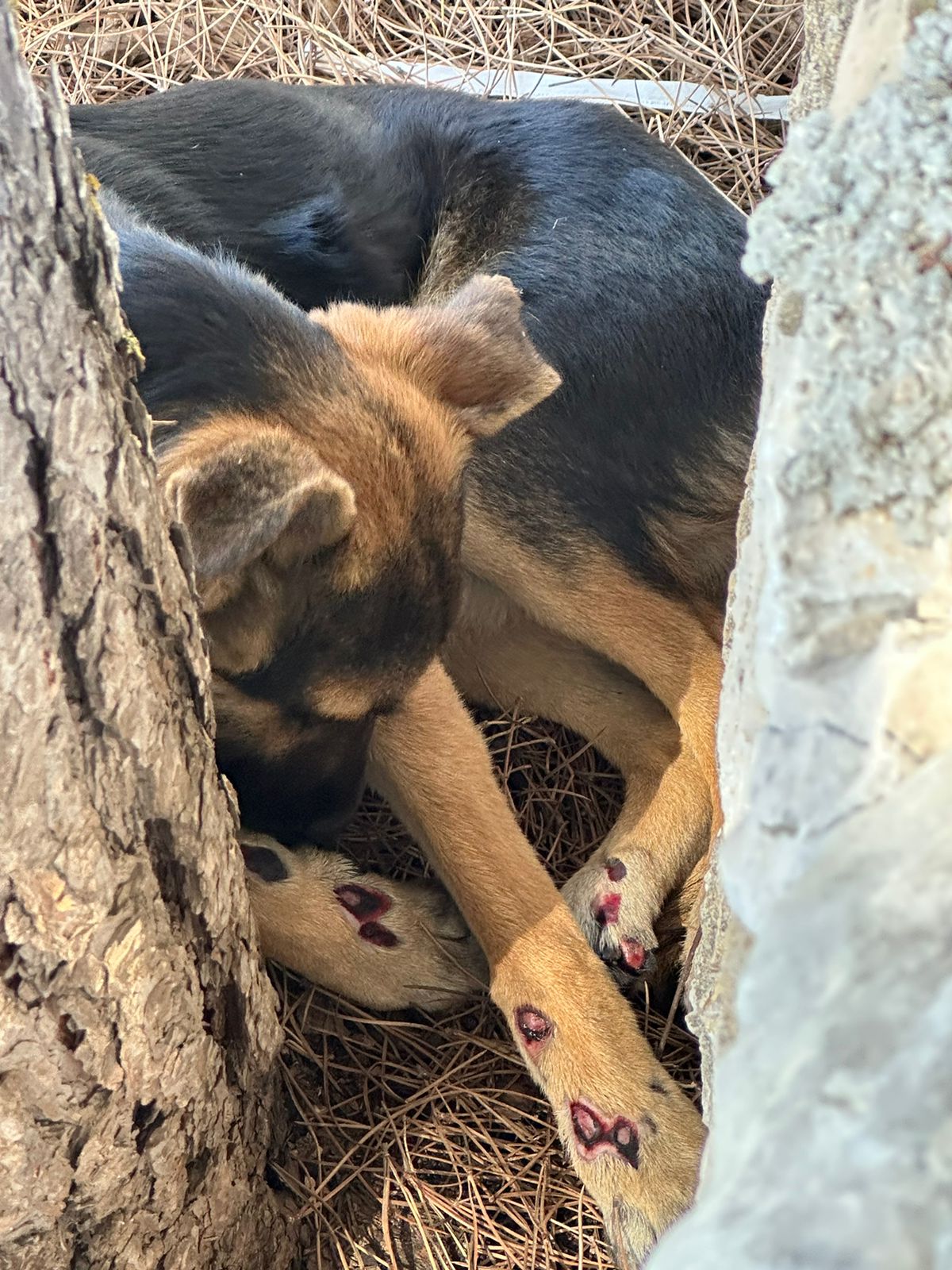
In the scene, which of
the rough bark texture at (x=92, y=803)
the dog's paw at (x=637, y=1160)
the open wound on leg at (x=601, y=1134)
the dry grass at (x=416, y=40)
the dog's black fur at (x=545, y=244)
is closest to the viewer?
the rough bark texture at (x=92, y=803)

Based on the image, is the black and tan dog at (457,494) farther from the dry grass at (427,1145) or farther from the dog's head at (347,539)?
the dry grass at (427,1145)

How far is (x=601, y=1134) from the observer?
2625mm

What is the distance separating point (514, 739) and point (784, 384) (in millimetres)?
2479

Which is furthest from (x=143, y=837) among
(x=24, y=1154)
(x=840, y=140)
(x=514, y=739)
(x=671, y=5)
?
(x=671, y=5)

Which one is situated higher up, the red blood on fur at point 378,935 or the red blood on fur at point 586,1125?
the red blood on fur at point 586,1125

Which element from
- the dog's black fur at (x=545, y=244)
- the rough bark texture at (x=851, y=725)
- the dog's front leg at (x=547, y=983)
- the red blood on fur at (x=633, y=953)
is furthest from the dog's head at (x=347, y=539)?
the rough bark texture at (x=851, y=725)

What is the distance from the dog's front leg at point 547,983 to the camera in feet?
8.40

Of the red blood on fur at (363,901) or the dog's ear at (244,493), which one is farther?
the red blood on fur at (363,901)

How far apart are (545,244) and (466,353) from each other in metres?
0.77

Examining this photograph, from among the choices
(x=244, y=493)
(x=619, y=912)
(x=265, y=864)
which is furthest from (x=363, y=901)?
(x=244, y=493)

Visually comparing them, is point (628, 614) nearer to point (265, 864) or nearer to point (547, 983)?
point (547, 983)

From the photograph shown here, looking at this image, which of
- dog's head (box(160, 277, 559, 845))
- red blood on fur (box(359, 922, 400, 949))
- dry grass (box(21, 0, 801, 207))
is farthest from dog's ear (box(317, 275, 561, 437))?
dry grass (box(21, 0, 801, 207))

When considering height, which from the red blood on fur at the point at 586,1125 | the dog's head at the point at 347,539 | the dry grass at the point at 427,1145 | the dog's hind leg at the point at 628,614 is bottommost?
the dry grass at the point at 427,1145

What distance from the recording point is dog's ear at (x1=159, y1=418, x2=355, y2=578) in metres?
2.08
